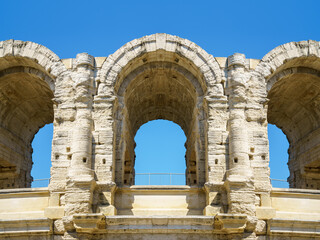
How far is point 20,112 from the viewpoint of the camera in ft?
50.9

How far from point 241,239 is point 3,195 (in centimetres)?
602

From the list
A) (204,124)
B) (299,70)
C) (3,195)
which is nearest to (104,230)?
(3,195)

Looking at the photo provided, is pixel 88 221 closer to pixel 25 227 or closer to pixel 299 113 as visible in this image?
pixel 25 227

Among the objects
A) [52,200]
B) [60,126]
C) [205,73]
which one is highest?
[205,73]

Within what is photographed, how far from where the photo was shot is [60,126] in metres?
11.6

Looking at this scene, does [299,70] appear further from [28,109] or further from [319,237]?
[28,109]

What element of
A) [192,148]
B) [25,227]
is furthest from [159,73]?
[25,227]

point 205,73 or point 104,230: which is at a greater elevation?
point 205,73

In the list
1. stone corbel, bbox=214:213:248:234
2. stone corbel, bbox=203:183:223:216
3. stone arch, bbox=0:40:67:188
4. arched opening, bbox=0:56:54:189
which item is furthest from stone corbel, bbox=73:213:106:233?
arched opening, bbox=0:56:54:189

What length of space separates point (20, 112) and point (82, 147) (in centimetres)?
542

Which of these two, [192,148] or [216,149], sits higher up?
[192,148]

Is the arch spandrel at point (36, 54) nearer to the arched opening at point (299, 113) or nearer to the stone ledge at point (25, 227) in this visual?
the stone ledge at point (25, 227)

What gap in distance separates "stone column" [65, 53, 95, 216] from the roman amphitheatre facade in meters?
0.03

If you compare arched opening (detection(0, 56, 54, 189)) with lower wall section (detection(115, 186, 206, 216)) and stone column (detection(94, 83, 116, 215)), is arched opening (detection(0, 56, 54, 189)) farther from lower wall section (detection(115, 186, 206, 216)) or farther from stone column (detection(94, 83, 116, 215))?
lower wall section (detection(115, 186, 206, 216))
